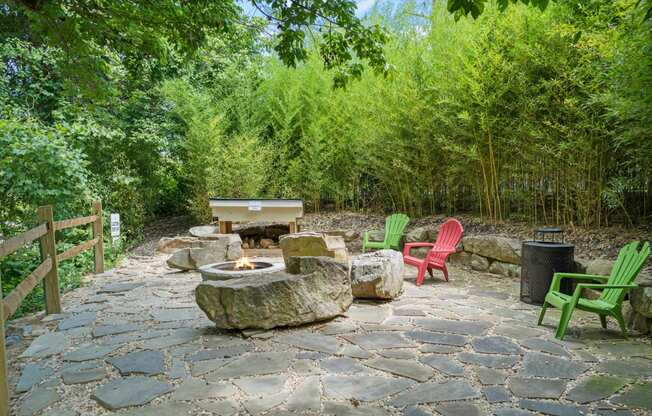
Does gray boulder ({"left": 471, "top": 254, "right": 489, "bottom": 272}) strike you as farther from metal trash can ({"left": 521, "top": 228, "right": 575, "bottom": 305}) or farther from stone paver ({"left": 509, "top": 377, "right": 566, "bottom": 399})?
stone paver ({"left": 509, "top": 377, "right": 566, "bottom": 399})

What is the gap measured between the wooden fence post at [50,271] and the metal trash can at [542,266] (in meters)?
4.16

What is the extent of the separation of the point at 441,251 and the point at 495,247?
754 mm

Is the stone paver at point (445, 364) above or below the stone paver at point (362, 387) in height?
below

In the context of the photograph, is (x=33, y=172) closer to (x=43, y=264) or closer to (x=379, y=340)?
(x=43, y=264)

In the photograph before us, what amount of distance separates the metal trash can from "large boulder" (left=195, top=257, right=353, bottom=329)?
1.82 m

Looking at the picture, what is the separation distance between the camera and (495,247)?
505cm

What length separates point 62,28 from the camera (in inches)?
154

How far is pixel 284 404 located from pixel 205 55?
8.52 m

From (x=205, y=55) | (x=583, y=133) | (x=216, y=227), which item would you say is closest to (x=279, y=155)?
(x=216, y=227)

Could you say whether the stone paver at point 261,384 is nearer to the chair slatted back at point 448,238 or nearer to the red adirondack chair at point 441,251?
the red adirondack chair at point 441,251

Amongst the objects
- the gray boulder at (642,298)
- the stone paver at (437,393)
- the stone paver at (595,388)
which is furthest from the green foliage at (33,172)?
the gray boulder at (642,298)

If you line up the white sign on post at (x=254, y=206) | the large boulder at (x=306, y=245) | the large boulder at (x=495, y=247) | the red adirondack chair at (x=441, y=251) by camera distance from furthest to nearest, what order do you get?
the white sign on post at (x=254, y=206)
the large boulder at (x=306, y=245)
the large boulder at (x=495, y=247)
the red adirondack chair at (x=441, y=251)

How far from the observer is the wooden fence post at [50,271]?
3.78m

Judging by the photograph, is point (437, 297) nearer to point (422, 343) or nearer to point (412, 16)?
point (422, 343)
